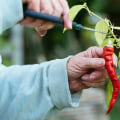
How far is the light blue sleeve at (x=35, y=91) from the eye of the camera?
40.7 inches

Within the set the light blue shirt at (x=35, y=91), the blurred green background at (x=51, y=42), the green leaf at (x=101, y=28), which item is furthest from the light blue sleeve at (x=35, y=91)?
the blurred green background at (x=51, y=42)

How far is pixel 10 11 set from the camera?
2.78 ft

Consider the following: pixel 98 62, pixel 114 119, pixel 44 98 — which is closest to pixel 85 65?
pixel 98 62

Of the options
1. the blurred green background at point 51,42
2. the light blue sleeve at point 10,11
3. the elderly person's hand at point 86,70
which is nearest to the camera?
the light blue sleeve at point 10,11

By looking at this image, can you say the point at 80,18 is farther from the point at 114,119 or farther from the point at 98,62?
the point at 98,62

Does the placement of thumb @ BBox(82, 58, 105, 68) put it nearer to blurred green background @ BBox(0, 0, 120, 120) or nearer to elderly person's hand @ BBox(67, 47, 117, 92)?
elderly person's hand @ BBox(67, 47, 117, 92)

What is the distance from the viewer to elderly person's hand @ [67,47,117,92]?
3.19ft

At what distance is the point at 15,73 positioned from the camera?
1140mm

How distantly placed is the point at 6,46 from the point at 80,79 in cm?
221

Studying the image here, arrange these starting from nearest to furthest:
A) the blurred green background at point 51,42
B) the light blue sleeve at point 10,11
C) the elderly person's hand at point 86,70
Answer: the light blue sleeve at point 10,11
the elderly person's hand at point 86,70
the blurred green background at point 51,42

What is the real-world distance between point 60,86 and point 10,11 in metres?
0.30

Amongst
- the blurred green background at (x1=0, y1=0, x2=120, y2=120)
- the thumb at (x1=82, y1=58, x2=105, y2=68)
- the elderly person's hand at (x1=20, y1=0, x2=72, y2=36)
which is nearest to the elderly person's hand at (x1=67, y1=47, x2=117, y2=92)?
the thumb at (x1=82, y1=58, x2=105, y2=68)

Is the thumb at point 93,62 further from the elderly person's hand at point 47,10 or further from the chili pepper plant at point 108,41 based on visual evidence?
the elderly person's hand at point 47,10

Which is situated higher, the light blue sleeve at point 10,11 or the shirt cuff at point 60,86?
the light blue sleeve at point 10,11
